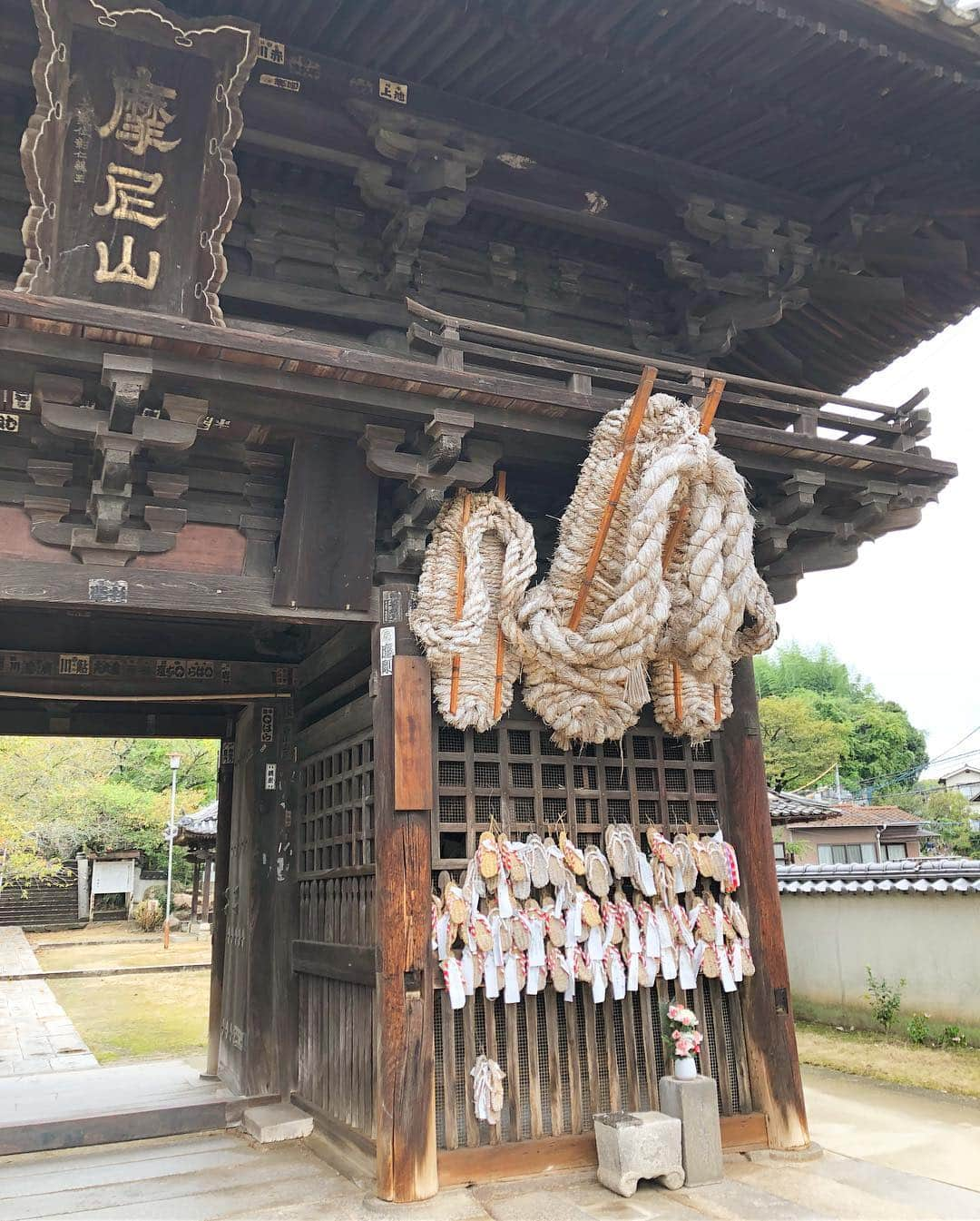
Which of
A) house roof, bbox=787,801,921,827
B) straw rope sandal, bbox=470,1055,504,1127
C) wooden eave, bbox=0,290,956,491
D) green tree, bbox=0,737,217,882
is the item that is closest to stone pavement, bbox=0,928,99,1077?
green tree, bbox=0,737,217,882

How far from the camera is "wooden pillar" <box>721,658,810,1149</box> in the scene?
5.52 m

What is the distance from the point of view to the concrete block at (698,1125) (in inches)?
194

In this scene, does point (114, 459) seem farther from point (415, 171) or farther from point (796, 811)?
point (796, 811)

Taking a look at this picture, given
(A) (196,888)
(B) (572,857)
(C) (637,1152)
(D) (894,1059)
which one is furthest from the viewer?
(A) (196,888)

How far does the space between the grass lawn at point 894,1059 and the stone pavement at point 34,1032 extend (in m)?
7.95

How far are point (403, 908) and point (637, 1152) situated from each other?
1.74 meters

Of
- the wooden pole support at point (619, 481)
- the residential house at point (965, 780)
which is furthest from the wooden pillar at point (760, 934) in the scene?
the residential house at point (965, 780)

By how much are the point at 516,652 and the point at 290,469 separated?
162 cm

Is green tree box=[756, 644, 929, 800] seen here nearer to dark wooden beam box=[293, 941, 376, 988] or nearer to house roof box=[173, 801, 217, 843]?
house roof box=[173, 801, 217, 843]

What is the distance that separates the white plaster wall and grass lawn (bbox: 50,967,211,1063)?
26.4ft

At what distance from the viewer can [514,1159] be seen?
16.0 ft

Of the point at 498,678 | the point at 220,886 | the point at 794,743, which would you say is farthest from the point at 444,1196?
the point at 794,743

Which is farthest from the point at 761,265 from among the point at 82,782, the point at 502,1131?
the point at 82,782

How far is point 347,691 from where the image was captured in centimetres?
624
